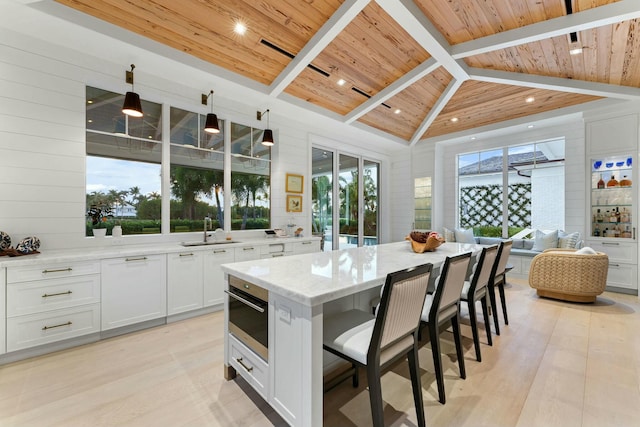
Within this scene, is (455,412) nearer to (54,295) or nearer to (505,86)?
(54,295)

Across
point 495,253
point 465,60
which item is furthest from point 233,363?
point 465,60

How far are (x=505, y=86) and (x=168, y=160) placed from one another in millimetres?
5208

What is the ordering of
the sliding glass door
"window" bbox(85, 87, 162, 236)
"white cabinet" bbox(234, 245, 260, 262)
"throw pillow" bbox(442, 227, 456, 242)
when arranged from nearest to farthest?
"window" bbox(85, 87, 162, 236) < "white cabinet" bbox(234, 245, 260, 262) < the sliding glass door < "throw pillow" bbox(442, 227, 456, 242)

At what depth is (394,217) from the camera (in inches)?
282

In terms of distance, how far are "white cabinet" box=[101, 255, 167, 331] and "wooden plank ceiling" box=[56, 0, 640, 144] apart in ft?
7.69

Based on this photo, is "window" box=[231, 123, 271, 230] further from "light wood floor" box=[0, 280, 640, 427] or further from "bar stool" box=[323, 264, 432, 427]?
"bar stool" box=[323, 264, 432, 427]

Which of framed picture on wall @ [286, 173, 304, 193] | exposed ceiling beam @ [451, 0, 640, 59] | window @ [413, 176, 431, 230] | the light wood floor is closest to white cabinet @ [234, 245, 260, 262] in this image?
the light wood floor

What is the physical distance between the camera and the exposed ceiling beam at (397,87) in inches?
149

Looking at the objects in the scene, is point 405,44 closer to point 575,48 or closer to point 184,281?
point 575,48

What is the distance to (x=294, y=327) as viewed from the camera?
1.42 m

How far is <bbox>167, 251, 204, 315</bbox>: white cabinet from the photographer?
10.3ft

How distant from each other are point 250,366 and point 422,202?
5904 millimetres


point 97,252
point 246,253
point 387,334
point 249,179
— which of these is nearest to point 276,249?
point 246,253

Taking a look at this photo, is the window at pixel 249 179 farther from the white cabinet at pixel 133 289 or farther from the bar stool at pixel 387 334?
the bar stool at pixel 387 334
